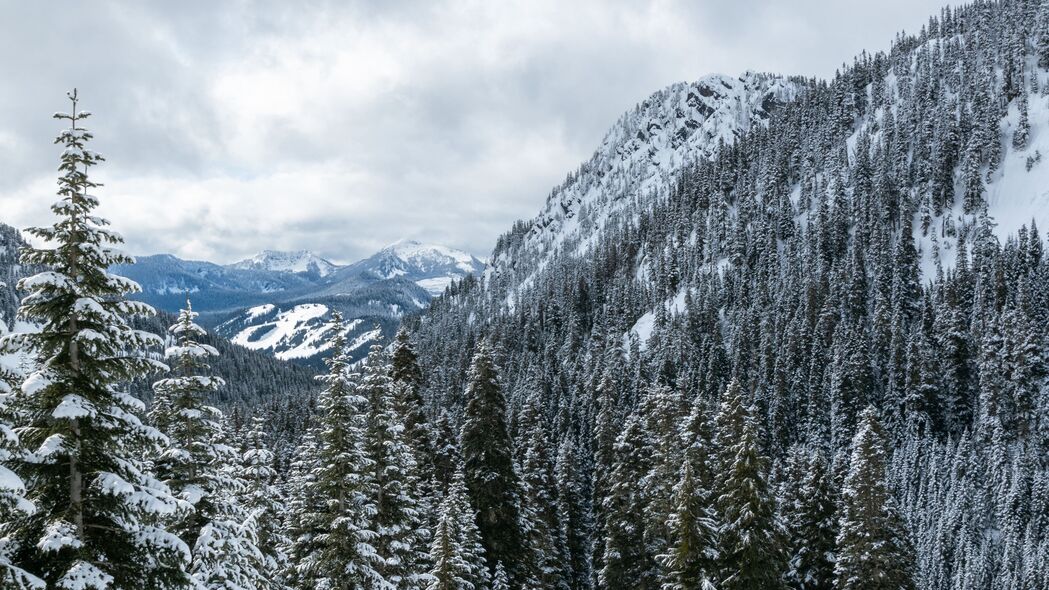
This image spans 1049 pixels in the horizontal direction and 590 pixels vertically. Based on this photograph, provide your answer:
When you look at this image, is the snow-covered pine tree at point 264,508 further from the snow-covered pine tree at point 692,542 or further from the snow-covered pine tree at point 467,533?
the snow-covered pine tree at point 692,542

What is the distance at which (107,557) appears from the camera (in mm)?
9828

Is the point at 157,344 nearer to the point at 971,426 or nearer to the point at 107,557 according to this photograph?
the point at 107,557

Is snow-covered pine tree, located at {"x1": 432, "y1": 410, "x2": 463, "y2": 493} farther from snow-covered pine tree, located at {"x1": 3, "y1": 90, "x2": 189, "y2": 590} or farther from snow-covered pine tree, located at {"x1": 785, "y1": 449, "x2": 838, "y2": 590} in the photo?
snow-covered pine tree, located at {"x1": 3, "y1": 90, "x2": 189, "y2": 590}

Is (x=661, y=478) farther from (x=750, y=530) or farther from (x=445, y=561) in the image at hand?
(x=445, y=561)

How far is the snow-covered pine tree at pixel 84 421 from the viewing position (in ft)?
30.5

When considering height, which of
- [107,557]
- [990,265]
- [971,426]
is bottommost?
[107,557]

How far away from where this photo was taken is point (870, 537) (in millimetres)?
29797

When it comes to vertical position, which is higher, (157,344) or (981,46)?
(981,46)

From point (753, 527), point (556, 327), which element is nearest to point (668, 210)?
point (556, 327)

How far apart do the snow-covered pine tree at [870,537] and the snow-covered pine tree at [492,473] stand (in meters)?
16.6

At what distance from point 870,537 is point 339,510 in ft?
84.5

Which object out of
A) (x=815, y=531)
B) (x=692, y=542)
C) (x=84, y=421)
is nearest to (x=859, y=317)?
(x=815, y=531)

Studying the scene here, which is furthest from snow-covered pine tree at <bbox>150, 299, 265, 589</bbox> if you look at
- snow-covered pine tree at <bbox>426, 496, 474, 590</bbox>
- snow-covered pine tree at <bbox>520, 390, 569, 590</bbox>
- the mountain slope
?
the mountain slope

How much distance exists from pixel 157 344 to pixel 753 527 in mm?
23891
